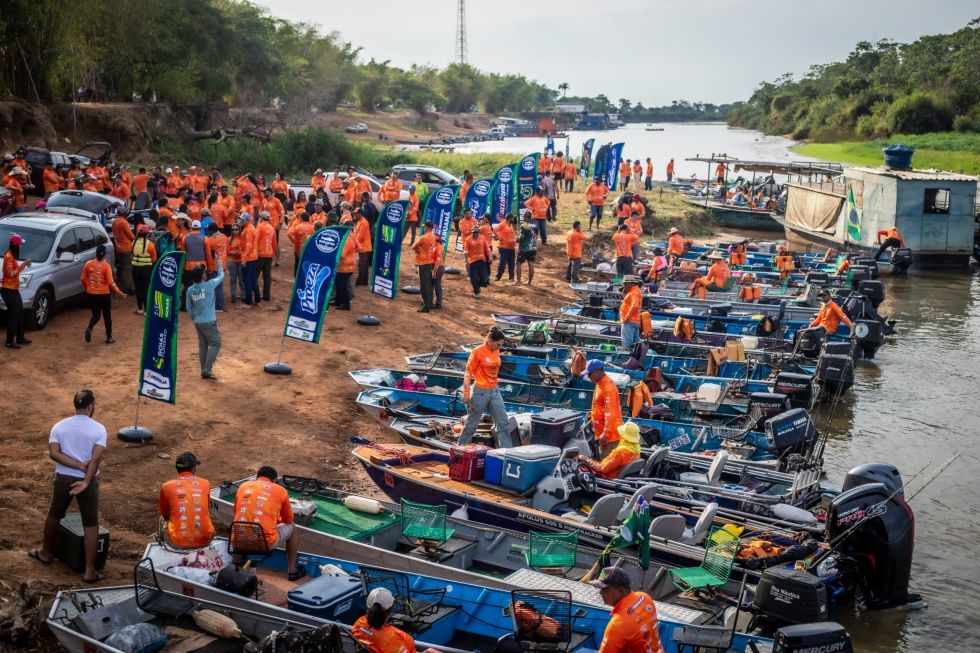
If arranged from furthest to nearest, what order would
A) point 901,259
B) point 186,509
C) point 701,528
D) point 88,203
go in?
point 901,259, point 88,203, point 701,528, point 186,509

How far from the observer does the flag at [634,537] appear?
362 inches

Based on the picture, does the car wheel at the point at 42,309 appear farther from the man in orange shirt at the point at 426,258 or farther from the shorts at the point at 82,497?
the shorts at the point at 82,497

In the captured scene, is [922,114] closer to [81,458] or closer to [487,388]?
[487,388]

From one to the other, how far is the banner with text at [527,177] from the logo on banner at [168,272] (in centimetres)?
1758

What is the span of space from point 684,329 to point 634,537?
9211 mm

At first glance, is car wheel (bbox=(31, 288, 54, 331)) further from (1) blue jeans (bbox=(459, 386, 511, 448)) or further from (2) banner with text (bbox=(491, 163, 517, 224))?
(2) banner with text (bbox=(491, 163, 517, 224))

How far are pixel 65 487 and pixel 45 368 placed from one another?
6510 millimetres

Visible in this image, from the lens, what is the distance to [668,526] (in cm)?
981

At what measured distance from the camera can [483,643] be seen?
8.36 metres

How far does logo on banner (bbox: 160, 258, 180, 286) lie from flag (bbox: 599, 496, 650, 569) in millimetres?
6314

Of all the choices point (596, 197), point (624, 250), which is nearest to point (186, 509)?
point (624, 250)

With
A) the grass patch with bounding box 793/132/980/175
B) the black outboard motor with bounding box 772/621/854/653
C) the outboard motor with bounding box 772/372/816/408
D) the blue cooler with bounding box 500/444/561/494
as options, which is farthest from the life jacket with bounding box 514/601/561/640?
the grass patch with bounding box 793/132/980/175

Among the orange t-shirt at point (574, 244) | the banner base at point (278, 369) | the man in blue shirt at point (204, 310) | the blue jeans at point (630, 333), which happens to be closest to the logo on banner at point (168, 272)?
the man in blue shirt at point (204, 310)

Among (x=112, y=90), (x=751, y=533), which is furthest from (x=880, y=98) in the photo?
(x=751, y=533)
